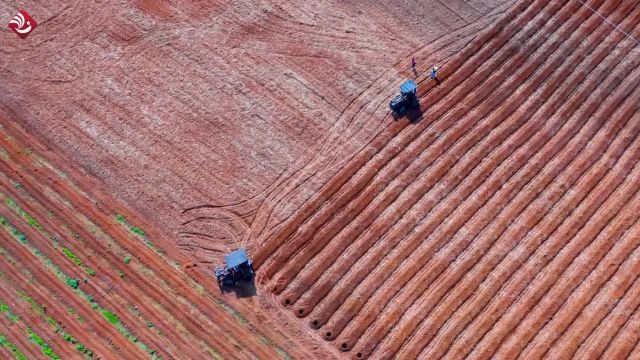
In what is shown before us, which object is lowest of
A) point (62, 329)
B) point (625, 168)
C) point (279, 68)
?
point (62, 329)

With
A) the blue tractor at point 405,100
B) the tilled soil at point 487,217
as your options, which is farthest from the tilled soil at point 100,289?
the blue tractor at point 405,100

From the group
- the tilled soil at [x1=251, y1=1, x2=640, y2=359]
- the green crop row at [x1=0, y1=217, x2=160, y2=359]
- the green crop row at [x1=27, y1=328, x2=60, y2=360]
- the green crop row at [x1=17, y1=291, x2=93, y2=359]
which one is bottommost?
the green crop row at [x1=27, y1=328, x2=60, y2=360]

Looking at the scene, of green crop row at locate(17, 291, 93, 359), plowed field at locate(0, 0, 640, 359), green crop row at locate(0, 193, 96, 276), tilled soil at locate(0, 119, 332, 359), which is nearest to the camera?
green crop row at locate(17, 291, 93, 359)

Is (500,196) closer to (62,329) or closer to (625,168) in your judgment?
(625,168)

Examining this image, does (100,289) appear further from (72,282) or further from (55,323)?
(55,323)

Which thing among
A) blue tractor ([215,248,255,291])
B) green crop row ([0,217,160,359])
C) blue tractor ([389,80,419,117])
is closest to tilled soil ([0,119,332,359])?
green crop row ([0,217,160,359])

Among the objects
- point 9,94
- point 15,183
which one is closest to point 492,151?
point 15,183

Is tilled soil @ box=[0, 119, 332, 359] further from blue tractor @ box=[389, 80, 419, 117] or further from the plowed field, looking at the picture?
blue tractor @ box=[389, 80, 419, 117]
